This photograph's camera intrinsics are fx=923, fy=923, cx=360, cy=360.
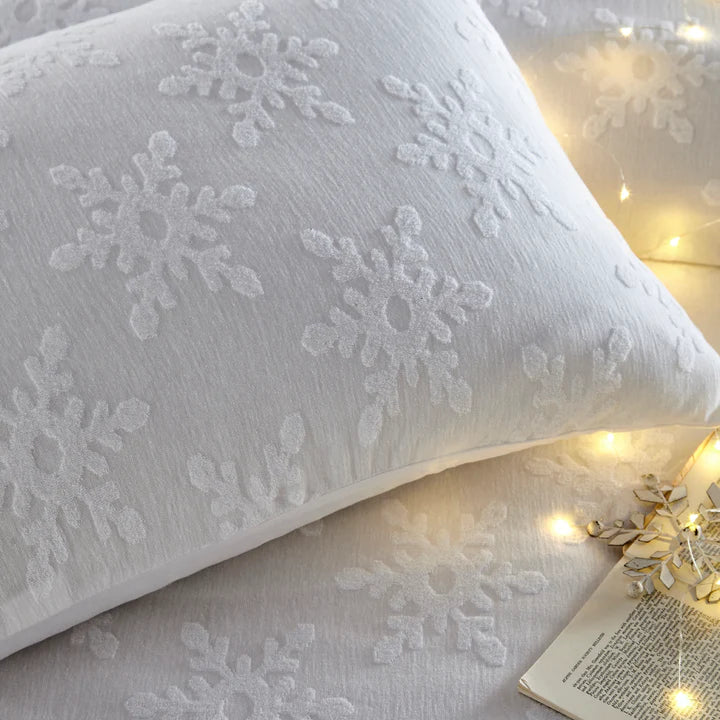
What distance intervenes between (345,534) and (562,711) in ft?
0.78

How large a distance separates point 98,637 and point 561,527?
414mm

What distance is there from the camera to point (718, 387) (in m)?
0.81

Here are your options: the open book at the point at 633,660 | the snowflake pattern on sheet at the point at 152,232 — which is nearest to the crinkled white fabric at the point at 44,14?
Answer: the snowflake pattern on sheet at the point at 152,232

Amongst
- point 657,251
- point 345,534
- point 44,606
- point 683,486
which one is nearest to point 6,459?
point 44,606

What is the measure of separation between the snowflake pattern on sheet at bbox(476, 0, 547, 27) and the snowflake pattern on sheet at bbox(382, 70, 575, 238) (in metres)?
0.25

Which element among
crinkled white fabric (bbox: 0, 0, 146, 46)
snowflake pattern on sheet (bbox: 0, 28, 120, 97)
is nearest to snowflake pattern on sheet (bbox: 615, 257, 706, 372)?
snowflake pattern on sheet (bbox: 0, 28, 120, 97)

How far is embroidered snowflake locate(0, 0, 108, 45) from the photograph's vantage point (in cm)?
98

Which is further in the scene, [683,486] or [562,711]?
[683,486]

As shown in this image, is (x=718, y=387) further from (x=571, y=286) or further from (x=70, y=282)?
(x=70, y=282)

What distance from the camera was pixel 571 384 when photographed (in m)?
0.76

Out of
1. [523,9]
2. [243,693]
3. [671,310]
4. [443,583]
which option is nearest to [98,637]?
[243,693]

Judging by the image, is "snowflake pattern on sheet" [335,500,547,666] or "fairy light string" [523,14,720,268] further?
"fairy light string" [523,14,720,268]

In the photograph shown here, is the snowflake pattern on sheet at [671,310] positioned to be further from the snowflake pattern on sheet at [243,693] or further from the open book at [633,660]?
the snowflake pattern on sheet at [243,693]

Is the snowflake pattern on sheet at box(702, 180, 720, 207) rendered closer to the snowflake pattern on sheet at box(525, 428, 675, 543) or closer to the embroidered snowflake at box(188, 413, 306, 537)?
the snowflake pattern on sheet at box(525, 428, 675, 543)
